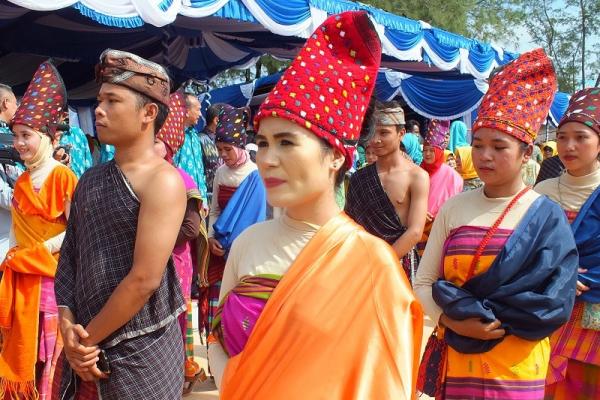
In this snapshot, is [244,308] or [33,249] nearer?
[244,308]

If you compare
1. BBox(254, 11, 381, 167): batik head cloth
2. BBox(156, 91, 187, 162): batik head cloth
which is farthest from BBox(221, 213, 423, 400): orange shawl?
BBox(156, 91, 187, 162): batik head cloth

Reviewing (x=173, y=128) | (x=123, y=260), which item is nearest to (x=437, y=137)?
(x=173, y=128)

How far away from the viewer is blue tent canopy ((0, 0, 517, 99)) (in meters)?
7.91

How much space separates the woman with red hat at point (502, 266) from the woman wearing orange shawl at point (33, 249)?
77.1 inches

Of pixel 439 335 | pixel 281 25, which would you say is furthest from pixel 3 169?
pixel 281 25

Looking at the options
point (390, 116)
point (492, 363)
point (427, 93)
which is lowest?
point (492, 363)

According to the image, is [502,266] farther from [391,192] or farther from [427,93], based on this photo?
[427,93]

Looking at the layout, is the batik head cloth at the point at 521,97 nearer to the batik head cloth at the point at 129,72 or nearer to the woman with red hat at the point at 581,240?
the woman with red hat at the point at 581,240

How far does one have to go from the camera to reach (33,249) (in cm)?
340

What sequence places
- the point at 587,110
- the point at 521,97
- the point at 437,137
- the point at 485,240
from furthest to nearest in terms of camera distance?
the point at 437,137, the point at 587,110, the point at 521,97, the point at 485,240

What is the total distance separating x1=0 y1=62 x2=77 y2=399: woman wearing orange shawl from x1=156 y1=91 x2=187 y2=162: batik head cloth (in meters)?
0.68

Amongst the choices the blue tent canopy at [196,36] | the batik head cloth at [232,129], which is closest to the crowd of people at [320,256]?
the batik head cloth at [232,129]

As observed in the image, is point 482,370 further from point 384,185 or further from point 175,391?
point 384,185

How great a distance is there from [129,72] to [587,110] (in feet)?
7.17
